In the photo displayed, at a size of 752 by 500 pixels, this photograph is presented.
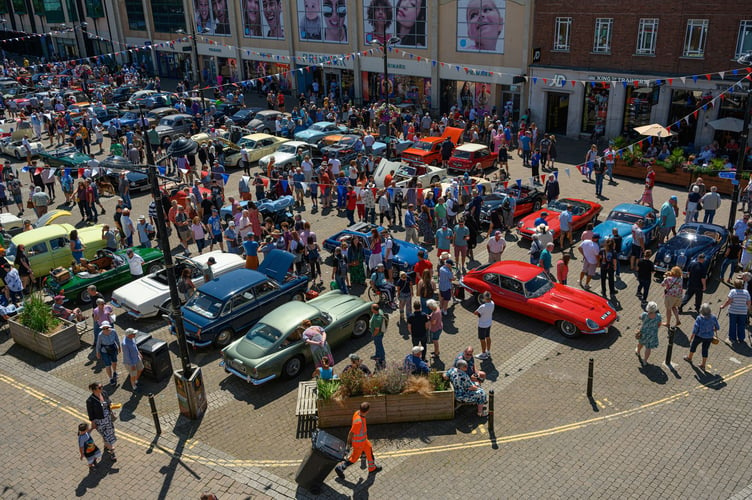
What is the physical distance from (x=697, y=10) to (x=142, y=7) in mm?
52159

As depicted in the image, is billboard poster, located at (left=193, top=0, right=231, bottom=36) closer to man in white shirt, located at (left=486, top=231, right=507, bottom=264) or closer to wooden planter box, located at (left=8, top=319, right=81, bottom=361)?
man in white shirt, located at (left=486, top=231, right=507, bottom=264)

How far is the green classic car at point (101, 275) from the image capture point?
57.1 feet

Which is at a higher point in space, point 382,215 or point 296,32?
point 296,32

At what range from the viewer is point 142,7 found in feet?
205

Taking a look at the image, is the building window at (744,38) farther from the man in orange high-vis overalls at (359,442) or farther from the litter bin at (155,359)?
the litter bin at (155,359)

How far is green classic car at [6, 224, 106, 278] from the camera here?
19.1m

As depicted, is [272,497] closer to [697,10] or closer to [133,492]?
[133,492]

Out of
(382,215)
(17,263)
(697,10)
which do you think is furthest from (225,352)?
(697,10)

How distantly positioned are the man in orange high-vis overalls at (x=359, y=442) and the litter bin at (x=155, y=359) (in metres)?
5.33

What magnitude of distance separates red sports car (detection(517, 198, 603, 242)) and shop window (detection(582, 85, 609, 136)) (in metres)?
12.7

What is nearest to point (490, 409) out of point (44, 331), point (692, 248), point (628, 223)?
point (692, 248)

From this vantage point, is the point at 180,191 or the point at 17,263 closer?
the point at 17,263

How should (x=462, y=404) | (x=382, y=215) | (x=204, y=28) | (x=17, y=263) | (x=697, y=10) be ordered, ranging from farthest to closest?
(x=204, y=28) → (x=697, y=10) → (x=382, y=215) → (x=17, y=263) → (x=462, y=404)

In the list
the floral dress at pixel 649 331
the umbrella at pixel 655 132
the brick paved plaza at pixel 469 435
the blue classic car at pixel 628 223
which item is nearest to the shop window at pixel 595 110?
the umbrella at pixel 655 132
